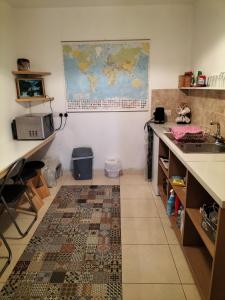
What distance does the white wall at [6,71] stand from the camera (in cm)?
276

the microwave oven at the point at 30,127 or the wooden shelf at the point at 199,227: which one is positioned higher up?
the microwave oven at the point at 30,127

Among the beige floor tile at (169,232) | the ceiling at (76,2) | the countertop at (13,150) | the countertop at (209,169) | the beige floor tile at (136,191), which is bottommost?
the beige floor tile at (169,232)

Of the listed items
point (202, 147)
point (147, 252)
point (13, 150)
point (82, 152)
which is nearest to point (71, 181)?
point (82, 152)

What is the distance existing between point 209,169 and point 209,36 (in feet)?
5.89

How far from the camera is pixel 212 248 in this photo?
4.22 feet

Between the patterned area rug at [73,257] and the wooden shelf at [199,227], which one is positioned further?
the patterned area rug at [73,257]

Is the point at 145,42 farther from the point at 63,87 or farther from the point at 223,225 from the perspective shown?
the point at 223,225

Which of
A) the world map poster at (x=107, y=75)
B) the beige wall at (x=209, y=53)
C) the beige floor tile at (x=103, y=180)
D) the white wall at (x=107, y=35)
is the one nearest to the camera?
the beige wall at (x=209, y=53)

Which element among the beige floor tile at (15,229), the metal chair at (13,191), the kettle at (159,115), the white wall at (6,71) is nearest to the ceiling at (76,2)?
the white wall at (6,71)

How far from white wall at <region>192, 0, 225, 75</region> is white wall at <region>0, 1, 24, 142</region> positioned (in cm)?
244

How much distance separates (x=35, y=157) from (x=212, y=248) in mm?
2913

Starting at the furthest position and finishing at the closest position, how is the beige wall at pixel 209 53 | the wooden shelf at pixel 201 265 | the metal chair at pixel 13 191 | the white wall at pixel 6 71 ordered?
1. the white wall at pixel 6 71
2. the beige wall at pixel 209 53
3. the metal chair at pixel 13 191
4. the wooden shelf at pixel 201 265

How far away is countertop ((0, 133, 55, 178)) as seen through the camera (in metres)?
2.01

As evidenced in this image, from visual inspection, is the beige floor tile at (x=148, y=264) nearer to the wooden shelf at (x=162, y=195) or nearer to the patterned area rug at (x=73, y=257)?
the patterned area rug at (x=73, y=257)
